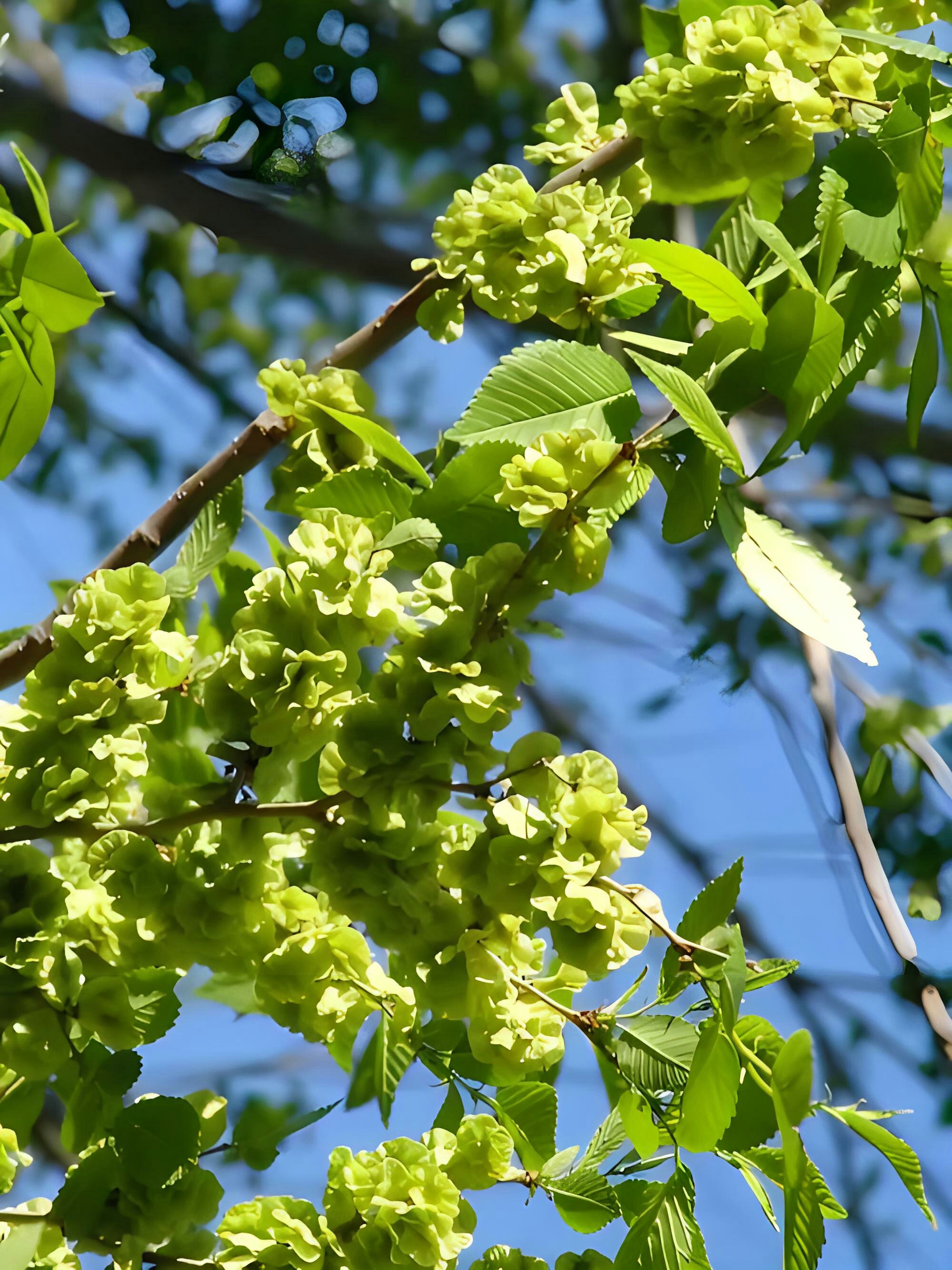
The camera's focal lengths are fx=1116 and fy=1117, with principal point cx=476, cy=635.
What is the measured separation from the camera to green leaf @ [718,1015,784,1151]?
288 millimetres

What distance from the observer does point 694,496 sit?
0.27 m

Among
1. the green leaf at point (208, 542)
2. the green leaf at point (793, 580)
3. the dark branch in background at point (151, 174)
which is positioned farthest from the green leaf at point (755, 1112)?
the dark branch in background at point (151, 174)

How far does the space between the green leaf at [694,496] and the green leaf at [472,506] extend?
0.12 feet

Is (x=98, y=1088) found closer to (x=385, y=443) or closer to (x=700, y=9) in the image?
(x=385, y=443)

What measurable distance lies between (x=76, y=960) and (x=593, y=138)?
0.36 m

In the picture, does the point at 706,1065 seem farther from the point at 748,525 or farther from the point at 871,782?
the point at 871,782

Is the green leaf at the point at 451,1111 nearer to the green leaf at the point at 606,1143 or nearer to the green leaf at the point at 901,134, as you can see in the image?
the green leaf at the point at 606,1143

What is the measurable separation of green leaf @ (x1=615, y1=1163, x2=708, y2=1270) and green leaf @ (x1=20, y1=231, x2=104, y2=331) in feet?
0.89

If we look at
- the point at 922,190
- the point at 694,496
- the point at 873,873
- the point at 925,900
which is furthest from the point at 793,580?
the point at 925,900

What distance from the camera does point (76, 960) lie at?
30 cm

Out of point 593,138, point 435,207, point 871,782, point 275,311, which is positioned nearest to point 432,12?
point 435,207

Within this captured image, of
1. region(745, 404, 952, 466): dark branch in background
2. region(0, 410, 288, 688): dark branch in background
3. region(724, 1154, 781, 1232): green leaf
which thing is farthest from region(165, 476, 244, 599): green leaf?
region(745, 404, 952, 466): dark branch in background

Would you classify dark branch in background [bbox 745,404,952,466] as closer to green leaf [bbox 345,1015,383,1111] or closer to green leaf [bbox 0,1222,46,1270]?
green leaf [bbox 345,1015,383,1111]

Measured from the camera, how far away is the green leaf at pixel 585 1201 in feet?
1.09
